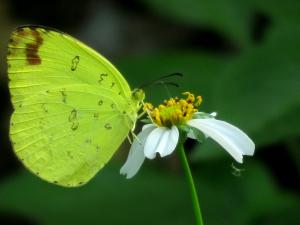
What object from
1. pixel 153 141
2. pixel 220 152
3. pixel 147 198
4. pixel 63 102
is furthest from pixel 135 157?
pixel 147 198

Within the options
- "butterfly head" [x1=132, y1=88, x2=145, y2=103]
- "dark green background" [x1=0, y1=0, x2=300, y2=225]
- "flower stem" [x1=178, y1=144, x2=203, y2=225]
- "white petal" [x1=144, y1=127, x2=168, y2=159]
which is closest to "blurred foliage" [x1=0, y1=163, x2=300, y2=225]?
"dark green background" [x1=0, y1=0, x2=300, y2=225]

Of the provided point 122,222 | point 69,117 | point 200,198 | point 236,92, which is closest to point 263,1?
point 236,92

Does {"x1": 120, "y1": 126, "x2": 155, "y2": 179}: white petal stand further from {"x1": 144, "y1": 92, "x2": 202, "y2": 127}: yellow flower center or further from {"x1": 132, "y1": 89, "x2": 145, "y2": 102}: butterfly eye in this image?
{"x1": 132, "y1": 89, "x2": 145, "y2": 102}: butterfly eye

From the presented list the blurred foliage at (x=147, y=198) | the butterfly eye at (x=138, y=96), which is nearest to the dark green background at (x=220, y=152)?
the blurred foliage at (x=147, y=198)

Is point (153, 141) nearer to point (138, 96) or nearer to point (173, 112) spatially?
point (173, 112)

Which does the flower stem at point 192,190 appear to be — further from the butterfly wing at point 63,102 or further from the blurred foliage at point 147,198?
the blurred foliage at point 147,198

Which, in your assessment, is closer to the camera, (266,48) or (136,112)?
(136,112)

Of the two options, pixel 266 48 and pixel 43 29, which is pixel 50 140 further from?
pixel 266 48
